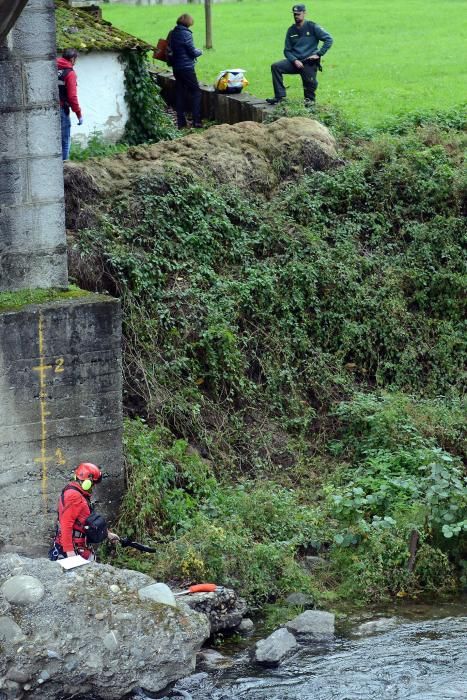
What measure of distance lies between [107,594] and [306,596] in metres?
2.36

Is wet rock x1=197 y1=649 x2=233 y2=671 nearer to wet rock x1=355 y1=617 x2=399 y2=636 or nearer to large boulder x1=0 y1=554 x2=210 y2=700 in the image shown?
large boulder x1=0 y1=554 x2=210 y2=700

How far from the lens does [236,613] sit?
11547 millimetres

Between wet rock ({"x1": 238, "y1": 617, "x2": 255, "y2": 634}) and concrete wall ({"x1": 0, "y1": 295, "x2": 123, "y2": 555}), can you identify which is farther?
concrete wall ({"x1": 0, "y1": 295, "x2": 123, "y2": 555})

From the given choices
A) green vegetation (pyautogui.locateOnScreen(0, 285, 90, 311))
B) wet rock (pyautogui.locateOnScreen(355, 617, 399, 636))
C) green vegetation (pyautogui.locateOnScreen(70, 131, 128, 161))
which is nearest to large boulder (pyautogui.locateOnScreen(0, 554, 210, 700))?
wet rock (pyautogui.locateOnScreen(355, 617, 399, 636))

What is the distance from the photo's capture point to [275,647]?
11031 mm

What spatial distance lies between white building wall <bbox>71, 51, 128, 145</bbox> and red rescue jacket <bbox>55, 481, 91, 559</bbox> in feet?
28.0

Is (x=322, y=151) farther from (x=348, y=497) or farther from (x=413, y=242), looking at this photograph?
(x=348, y=497)

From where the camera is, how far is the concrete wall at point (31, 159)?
11492 mm

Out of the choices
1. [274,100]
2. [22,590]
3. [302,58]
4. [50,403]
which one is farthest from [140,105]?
[22,590]

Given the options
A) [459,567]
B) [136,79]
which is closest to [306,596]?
[459,567]

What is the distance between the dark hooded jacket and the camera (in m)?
19.8

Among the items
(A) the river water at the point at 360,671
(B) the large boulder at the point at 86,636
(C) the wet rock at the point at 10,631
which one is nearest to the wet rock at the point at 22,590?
(B) the large boulder at the point at 86,636

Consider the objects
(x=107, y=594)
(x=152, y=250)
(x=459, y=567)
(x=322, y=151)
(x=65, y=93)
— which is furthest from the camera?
(x=322, y=151)

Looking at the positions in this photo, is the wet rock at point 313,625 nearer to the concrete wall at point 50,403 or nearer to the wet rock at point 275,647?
the wet rock at point 275,647
